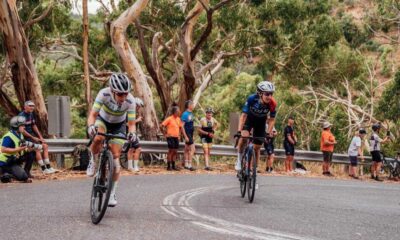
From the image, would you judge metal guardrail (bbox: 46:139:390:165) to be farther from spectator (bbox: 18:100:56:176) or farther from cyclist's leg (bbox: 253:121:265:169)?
cyclist's leg (bbox: 253:121:265:169)

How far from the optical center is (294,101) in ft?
105

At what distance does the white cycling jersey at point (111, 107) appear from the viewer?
23.4 feet

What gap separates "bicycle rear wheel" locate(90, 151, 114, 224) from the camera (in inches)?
258

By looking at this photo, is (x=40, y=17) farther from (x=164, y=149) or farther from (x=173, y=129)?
(x=173, y=129)

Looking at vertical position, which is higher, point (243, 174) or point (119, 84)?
point (119, 84)

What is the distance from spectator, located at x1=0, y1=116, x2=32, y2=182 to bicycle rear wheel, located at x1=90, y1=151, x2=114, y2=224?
17.6 ft

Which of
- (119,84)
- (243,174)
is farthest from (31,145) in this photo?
(119,84)

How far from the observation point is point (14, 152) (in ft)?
38.6

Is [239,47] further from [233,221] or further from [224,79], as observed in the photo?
[233,221]

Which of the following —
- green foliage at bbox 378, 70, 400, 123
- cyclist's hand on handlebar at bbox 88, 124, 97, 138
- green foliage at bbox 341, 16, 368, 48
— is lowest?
cyclist's hand on handlebar at bbox 88, 124, 97, 138

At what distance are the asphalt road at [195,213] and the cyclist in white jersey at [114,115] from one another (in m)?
0.86

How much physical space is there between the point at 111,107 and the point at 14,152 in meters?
5.43

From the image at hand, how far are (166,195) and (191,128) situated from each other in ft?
21.2

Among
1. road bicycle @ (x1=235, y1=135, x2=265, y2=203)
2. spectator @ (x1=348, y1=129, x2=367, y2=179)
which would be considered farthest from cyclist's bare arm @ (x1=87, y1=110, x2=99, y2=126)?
spectator @ (x1=348, y1=129, x2=367, y2=179)
